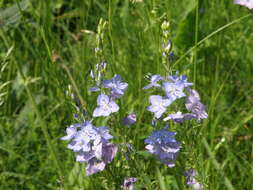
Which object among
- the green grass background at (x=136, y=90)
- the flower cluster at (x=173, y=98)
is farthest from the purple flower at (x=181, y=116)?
the green grass background at (x=136, y=90)

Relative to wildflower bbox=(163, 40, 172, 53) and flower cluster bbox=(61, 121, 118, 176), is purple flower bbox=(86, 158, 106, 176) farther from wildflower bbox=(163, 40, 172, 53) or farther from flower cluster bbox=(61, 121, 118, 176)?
wildflower bbox=(163, 40, 172, 53)

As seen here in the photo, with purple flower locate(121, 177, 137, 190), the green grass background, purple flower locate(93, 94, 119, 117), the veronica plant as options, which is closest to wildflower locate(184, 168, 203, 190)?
the green grass background

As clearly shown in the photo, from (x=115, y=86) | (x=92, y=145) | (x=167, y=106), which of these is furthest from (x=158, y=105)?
(x=92, y=145)

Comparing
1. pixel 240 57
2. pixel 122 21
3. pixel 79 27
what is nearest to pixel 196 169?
pixel 240 57

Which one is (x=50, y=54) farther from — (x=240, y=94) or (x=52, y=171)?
(x=240, y=94)

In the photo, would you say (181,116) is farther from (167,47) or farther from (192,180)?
(192,180)

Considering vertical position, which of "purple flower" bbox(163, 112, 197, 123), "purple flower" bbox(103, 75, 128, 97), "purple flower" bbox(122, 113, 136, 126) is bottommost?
"purple flower" bbox(122, 113, 136, 126)
